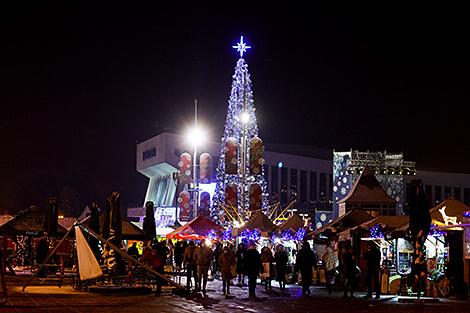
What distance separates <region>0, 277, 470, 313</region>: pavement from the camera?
18266 millimetres

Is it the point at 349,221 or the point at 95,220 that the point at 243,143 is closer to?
the point at 349,221

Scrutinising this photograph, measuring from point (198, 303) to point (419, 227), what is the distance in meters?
6.20

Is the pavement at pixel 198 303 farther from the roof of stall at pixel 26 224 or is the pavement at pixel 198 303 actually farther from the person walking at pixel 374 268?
the roof of stall at pixel 26 224

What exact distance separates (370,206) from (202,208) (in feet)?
75.8

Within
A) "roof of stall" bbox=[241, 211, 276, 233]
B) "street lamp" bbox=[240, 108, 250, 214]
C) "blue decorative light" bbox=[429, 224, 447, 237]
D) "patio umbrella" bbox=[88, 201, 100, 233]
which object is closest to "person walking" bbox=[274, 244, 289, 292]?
"blue decorative light" bbox=[429, 224, 447, 237]

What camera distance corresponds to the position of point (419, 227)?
2144cm

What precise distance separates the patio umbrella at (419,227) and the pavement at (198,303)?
850 mm

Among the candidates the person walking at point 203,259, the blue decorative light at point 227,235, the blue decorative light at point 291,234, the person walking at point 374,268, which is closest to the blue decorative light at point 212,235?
the blue decorative light at point 227,235

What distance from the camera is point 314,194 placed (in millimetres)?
96812

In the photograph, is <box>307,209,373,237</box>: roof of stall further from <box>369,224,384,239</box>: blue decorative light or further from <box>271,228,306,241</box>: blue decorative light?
<box>271,228,306,241</box>: blue decorative light

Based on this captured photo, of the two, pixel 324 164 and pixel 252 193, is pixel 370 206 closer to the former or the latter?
pixel 252 193

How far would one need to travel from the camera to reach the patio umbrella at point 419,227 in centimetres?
2134

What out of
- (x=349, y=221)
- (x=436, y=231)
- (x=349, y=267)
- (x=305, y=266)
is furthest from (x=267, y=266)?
(x=436, y=231)

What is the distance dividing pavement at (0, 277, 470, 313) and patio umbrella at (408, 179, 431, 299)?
0.85 meters
